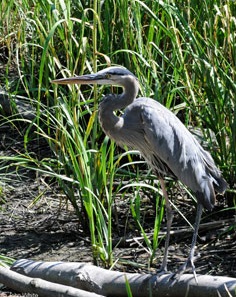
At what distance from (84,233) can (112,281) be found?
0.89m

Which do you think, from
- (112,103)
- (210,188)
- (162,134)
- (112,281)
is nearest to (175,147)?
(162,134)

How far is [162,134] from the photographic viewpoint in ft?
12.4

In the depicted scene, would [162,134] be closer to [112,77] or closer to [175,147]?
[175,147]

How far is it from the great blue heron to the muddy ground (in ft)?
0.88

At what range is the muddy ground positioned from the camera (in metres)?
3.93

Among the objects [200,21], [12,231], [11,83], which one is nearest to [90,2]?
[200,21]

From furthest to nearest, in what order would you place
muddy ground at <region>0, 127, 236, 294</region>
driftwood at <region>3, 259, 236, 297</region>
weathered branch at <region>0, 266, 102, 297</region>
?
muddy ground at <region>0, 127, 236, 294</region> < driftwood at <region>3, 259, 236, 297</region> < weathered branch at <region>0, 266, 102, 297</region>

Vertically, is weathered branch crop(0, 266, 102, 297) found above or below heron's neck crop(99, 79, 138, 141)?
below

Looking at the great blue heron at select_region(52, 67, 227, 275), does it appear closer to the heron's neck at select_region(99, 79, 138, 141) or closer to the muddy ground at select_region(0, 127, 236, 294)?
the heron's neck at select_region(99, 79, 138, 141)

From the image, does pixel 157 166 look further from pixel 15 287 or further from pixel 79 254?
pixel 15 287

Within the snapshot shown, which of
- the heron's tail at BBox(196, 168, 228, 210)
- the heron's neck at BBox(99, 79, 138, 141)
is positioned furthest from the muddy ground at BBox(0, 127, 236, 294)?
the heron's neck at BBox(99, 79, 138, 141)

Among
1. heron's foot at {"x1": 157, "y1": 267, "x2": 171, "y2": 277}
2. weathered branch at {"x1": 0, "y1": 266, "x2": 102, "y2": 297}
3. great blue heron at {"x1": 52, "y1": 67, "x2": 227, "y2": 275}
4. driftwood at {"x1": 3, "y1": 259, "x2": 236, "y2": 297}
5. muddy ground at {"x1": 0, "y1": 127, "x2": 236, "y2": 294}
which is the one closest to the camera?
weathered branch at {"x1": 0, "y1": 266, "x2": 102, "y2": 297}

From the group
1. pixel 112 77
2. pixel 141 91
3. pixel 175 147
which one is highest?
pixel 112 77

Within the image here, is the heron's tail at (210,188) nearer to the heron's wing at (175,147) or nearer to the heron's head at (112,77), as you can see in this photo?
the heron's wing at (175,147)
